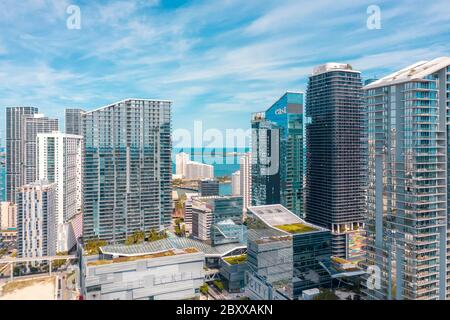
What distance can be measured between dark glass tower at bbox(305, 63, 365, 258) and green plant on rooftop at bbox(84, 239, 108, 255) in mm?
6745

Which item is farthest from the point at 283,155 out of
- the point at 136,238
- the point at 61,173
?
the point at 61,173

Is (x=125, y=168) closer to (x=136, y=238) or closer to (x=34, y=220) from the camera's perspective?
(x=136, y=238)

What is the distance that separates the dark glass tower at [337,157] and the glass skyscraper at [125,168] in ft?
16.1

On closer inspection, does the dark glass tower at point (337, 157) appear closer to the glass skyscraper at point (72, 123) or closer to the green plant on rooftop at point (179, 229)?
the green plant on rooftop at point (179, 229)

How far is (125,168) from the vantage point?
416 inches

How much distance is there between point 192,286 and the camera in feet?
23.3

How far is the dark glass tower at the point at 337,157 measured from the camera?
10.8 meters

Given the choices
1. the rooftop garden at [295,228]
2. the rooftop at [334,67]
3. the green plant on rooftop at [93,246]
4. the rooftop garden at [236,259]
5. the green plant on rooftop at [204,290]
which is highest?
the rooftop at [334,67]

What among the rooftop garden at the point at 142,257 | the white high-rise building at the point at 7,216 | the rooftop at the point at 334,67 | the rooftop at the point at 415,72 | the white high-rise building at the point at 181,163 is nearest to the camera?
the rooftop at the point at 415,72

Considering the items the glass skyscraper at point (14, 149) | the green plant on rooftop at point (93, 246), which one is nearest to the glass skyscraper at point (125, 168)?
the green plant on rooftop at point (93, 246)

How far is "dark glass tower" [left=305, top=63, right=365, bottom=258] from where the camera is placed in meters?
10.8

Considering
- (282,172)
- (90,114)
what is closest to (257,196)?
(282,172)

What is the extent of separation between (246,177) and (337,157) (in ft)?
19.2

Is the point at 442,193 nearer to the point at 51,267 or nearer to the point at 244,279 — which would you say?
the point at 244,279
